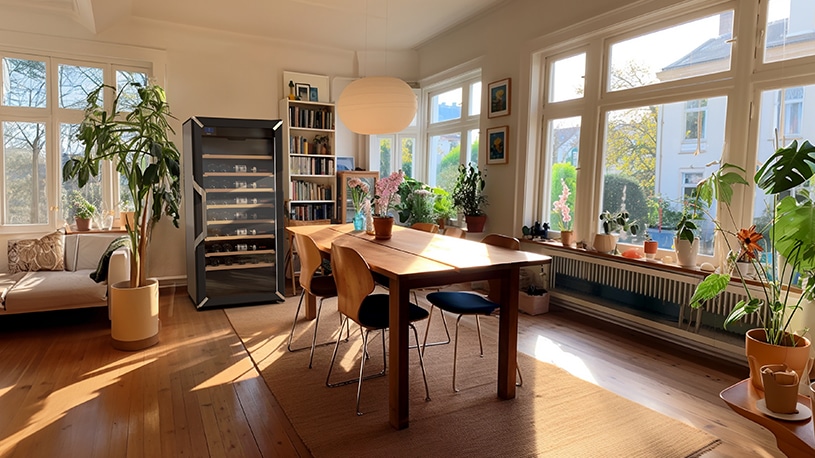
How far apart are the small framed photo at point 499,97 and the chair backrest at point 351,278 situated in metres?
3.11

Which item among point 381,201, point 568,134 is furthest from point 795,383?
point 568,134

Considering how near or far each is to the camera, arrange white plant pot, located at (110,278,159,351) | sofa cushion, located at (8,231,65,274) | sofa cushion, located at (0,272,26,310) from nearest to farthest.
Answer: white plant pot, located at (110,278,159,351)
sofa cushion, located at (0,272,26,310)
sofa cushion, located at (8,231,65,274)

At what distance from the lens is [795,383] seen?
77.9 inches

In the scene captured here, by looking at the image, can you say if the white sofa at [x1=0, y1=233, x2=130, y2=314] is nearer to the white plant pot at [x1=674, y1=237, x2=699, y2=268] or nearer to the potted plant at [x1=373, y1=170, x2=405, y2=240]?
the potted plant at [x1=373, y1=170, x2=405, y2=240]

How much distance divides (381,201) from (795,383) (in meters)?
2.57

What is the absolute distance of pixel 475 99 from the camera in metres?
5.97

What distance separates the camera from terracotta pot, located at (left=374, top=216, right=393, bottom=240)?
3564 millimetres

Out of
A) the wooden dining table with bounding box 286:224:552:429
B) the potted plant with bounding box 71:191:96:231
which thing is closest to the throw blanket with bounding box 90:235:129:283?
the potted plant with bounding box 71:191:96:231

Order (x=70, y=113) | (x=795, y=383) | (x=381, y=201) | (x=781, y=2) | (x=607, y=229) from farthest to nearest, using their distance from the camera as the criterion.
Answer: (x=70, y=113), (x=607, y=229), (x=381, y=201), (x=781, y=2), (x=795, y=383)

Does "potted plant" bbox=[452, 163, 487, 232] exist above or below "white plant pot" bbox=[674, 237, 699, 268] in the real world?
above

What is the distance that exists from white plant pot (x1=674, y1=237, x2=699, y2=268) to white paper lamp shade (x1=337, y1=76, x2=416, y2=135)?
2.19 meters

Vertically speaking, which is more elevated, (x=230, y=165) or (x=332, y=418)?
(x=230, y=165)

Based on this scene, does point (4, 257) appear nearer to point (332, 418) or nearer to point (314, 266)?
point (314, 266)

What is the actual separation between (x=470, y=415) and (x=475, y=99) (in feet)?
14.1
